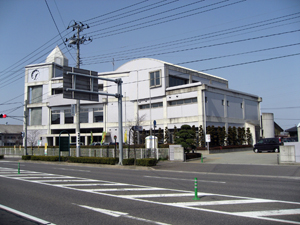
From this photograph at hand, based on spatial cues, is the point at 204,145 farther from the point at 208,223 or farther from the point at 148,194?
the point at 208,223

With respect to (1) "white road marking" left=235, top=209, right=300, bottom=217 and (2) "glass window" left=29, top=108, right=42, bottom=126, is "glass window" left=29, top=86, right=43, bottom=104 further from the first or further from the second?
(1) "white road marking" left=235, top=209, right=300, bottom=217

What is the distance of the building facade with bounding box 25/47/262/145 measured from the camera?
4766 centimetres

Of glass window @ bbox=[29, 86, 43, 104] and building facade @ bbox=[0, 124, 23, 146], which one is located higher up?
glass window @ bbox=[29, 86, 43, 104]

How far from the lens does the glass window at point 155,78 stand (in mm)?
51644

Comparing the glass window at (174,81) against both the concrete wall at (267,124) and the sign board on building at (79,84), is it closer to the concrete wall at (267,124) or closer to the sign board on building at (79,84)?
the concrete wall at (267,124)

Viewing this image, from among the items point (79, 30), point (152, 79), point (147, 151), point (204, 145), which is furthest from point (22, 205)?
point (152, 79)

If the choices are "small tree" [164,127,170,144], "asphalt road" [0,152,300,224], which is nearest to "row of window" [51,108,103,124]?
"small tree" [164,127,170,144]

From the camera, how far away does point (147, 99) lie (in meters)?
54.4

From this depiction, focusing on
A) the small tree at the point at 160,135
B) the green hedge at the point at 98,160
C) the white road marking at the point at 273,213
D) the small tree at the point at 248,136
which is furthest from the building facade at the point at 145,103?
the white road marking at the point at 273,213

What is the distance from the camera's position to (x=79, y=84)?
68.1ft

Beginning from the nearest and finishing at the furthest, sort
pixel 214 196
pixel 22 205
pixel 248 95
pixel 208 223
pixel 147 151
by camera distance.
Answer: pixel 208 223
pixel 22 205
pixel 214 196
pixel 147 151
pixel 248 95

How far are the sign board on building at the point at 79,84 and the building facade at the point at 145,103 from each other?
84.7 ft

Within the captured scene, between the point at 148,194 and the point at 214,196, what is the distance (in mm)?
2451

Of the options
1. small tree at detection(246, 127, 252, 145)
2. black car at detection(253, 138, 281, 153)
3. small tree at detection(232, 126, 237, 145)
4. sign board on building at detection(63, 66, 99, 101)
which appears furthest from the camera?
small tree at detection(246, 127, 252, 145)
